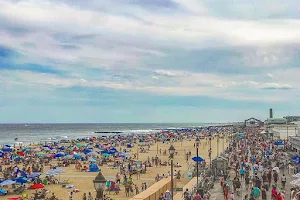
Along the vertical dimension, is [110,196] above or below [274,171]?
below

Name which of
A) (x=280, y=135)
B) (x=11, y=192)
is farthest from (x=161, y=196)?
(x=280, y=135)

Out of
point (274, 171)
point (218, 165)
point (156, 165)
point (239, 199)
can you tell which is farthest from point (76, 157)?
point (239, 199)

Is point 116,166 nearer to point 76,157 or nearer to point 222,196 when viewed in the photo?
point 76,157

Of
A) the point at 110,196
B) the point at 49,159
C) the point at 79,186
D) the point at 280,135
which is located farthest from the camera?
the point at 280,135

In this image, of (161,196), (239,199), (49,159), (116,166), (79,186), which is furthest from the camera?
(49,159)

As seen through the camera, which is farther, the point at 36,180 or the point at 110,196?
the point at 36,180

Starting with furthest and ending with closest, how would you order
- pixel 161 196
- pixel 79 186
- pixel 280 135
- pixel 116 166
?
pixel 280 135 → pixel 116 166 → pixel 79 186 → pixel 161 196

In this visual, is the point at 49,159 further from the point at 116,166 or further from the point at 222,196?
the point at 222,196

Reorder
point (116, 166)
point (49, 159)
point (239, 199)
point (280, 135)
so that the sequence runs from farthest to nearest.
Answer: point (280, 135), point (49, 159), point (116, 166), point (239, 199)

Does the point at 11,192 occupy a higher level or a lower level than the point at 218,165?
lower
